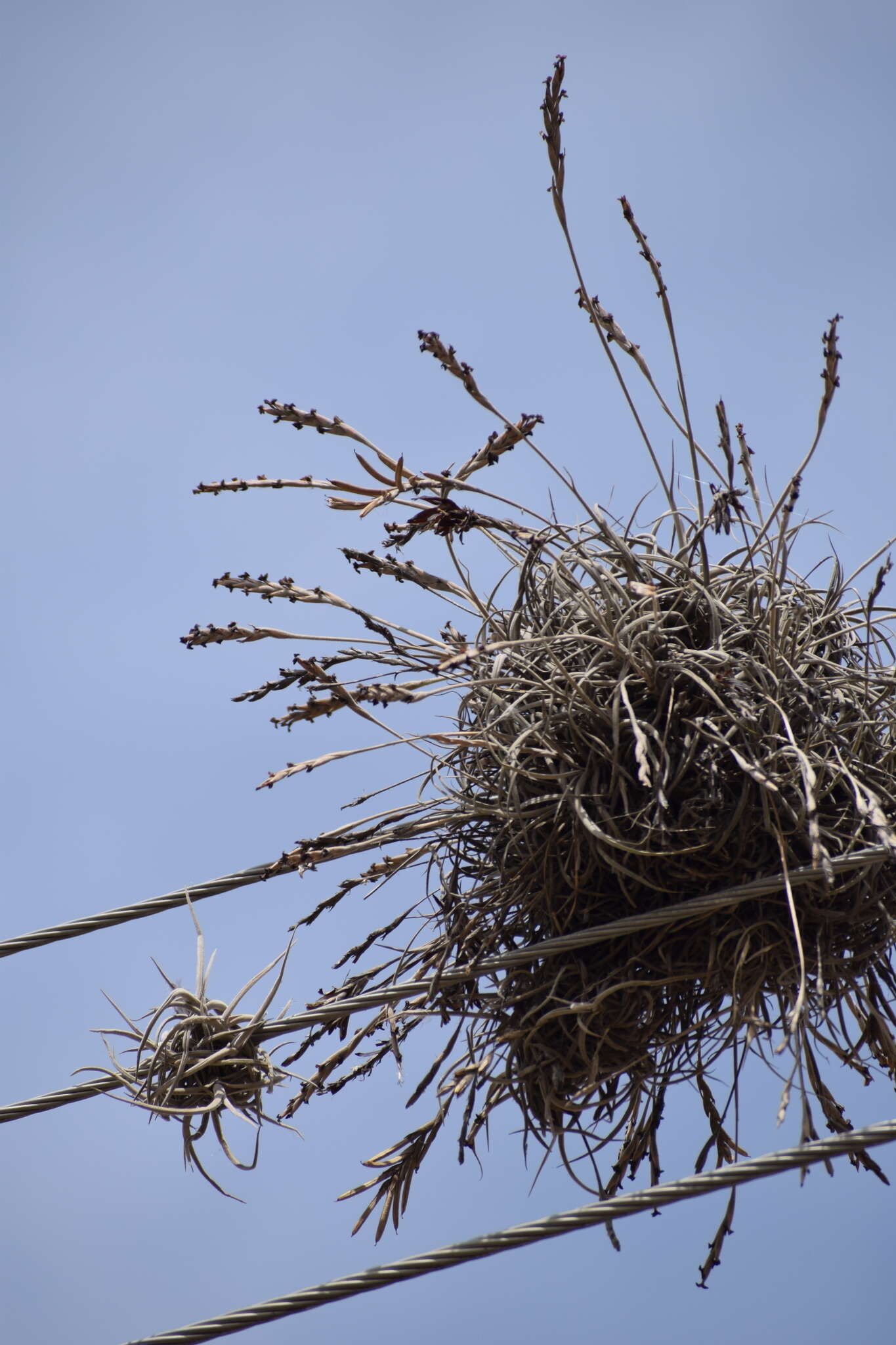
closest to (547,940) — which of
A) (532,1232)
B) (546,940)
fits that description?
(546,940)

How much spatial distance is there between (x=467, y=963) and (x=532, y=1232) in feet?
1.48

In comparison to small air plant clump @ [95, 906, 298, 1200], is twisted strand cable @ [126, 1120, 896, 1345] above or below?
below

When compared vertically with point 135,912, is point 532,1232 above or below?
below

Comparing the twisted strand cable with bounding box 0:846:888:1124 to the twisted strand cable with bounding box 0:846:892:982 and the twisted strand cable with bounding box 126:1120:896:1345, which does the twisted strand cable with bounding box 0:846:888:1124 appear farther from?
the twisted strand cable with bounding box 126:1120:896:1345

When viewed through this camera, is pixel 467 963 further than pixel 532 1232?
Yes

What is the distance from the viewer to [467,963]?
234cm

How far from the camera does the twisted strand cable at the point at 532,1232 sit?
195 cm

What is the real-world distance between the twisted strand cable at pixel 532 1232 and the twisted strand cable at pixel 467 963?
1.14ft

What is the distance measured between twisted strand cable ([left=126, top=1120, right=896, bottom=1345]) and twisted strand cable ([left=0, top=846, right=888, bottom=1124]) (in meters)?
0.35

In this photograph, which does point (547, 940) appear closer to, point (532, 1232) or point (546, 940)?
point (546, 940)

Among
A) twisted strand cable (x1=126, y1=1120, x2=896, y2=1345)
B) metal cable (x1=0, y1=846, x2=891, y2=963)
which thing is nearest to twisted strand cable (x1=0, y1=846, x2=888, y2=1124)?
metal cable (x1=0, y1=846, x2=891, y2=963)

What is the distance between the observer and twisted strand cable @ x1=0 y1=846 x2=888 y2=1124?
208 centimetres

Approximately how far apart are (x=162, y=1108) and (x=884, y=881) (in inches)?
45.0

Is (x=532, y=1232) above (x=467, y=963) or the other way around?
the other way around
